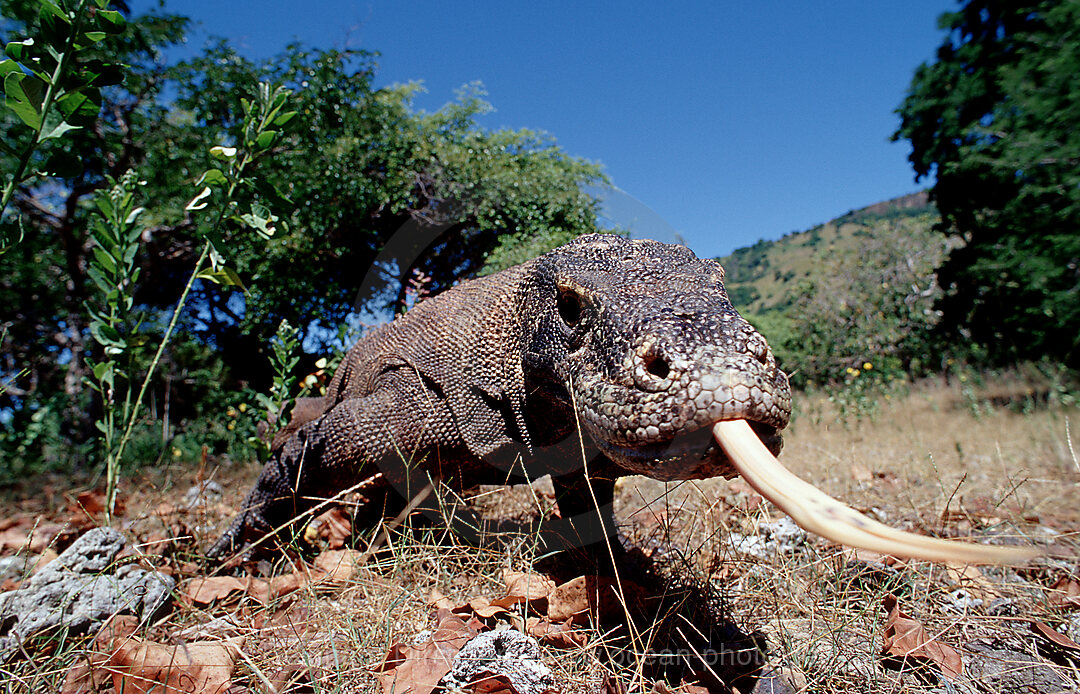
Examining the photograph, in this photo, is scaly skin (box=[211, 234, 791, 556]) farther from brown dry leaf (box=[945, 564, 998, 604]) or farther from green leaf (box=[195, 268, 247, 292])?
brown dry leaf (box=[945, 564, 998, 604])

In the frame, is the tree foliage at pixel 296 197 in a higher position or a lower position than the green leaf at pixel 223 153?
higher

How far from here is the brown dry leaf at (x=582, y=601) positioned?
65.3 inches

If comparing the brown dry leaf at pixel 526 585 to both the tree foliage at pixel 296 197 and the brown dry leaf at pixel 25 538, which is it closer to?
the brown dry leaf at pixel 25 538

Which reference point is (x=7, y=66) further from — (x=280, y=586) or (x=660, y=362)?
(x=660, y=362)

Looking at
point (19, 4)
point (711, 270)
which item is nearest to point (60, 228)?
point (19, 4)

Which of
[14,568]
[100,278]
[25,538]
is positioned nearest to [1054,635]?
[14,568]

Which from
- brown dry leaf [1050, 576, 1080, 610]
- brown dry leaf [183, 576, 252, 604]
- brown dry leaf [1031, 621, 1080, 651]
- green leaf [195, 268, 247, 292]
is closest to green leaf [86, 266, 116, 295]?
green leaf [195, 268, 247, 292]

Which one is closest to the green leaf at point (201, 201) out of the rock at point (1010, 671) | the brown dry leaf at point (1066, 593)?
the rock at point (1010, 671)

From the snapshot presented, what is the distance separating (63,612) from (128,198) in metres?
1.72

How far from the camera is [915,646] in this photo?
1.57 m

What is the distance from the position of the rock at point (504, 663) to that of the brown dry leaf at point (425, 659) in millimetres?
38

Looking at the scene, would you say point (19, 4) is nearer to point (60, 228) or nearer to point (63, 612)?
point (63, 612)

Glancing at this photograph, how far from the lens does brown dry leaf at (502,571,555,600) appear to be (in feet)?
5.55

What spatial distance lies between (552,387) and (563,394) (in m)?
0.08
